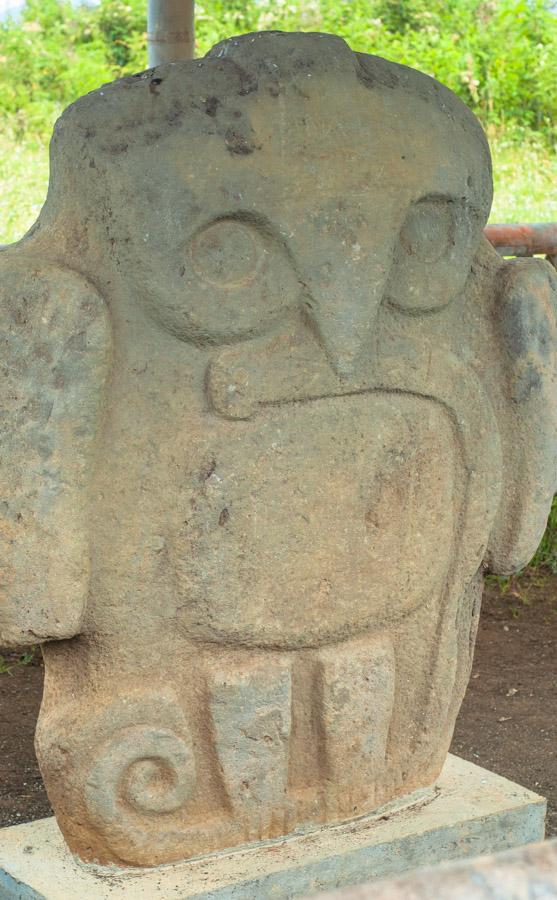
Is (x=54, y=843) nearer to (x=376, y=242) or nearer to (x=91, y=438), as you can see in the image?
(x=91, y=438)

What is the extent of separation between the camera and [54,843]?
7.25 feet

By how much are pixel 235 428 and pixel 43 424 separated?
0.98 feet

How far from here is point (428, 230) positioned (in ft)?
6.95

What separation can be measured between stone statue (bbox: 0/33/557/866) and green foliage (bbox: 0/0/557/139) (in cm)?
779

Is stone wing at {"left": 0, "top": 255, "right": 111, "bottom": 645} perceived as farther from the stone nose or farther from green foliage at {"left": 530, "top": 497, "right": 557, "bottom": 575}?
green foliage at {"left": 530, "top": 497, "right": 557, "bottom": 575}

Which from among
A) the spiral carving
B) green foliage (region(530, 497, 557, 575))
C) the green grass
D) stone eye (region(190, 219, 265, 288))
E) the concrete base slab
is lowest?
green foliage (region(530, 497, 557, 575))

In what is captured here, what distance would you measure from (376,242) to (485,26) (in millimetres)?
9356

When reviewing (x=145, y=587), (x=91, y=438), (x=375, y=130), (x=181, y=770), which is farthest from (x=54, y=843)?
(x=375, y=130)

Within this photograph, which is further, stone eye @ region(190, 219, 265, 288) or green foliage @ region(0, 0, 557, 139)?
green foliage @ region(0, 0, 557, 139)

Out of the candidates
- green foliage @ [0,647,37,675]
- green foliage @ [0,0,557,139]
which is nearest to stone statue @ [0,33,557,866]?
green foliage @ [0,647,37,675]

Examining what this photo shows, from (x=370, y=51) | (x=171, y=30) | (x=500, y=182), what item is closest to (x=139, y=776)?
(x=171, y=30)

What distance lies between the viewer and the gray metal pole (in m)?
4.13

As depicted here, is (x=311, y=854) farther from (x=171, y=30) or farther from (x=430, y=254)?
(x=171, y=30)

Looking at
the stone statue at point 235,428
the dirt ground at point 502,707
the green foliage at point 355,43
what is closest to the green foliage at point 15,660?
the dirt ground at point 502,707
